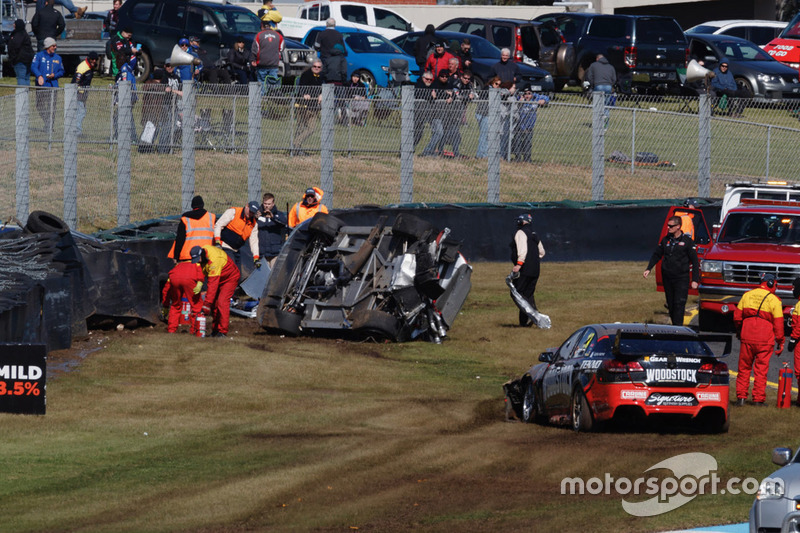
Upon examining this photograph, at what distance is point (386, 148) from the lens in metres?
26.2

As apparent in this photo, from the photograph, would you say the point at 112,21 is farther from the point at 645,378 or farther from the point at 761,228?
the point at 645,378

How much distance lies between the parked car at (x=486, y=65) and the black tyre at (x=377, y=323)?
15568 millimetres

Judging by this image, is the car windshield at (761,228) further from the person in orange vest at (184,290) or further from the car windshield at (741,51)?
the car windshield at (741,51)

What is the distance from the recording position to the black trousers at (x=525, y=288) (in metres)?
20.6

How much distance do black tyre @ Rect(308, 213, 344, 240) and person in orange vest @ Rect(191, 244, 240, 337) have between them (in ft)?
5.23

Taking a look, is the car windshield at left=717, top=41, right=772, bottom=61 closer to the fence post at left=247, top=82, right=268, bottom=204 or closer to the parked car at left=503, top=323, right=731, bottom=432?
the fence post at left=247, top=82, right=268, bottom=204

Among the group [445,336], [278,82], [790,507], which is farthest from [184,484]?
[278,82]

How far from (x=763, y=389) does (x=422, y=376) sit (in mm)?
4188

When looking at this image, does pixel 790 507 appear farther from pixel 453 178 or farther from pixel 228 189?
pixel 453 178

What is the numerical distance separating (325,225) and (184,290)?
2450 millimetres

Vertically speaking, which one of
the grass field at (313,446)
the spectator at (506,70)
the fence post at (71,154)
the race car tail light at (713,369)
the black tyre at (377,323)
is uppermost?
the spectator at (506,70)

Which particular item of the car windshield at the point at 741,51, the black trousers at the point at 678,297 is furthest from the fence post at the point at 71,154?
the car windshield at the point at 741,51

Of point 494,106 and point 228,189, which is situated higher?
point 494,106

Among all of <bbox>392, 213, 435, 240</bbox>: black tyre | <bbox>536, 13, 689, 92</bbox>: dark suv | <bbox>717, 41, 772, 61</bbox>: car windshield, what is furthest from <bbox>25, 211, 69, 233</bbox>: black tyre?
<bbox>717, 41, 772, 61</bbox>: car windshield
